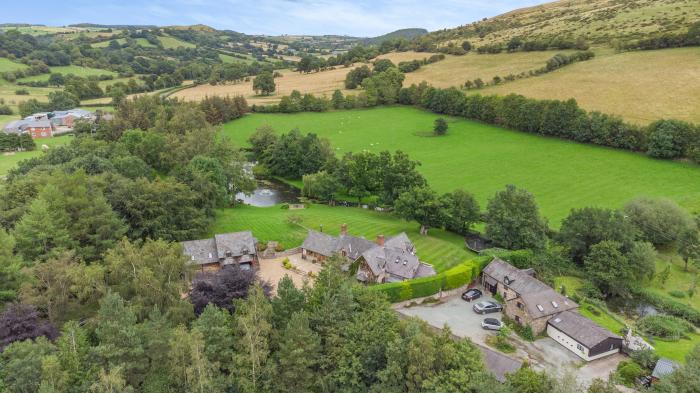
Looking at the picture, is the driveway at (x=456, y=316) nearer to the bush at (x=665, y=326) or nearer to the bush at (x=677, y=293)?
the bush at (x=665, y=326)

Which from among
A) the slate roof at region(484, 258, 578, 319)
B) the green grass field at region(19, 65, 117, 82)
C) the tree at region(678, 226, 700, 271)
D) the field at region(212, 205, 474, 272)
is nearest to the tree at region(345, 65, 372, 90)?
the field at region(212, 205, 474, 272)

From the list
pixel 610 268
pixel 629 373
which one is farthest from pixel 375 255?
pixel 610 268

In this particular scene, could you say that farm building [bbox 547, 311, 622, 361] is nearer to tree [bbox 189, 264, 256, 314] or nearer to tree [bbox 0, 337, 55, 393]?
tree [bbox 189, 264, 256, 314]

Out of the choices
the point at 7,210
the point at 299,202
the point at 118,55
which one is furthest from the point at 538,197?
the point at 118,55

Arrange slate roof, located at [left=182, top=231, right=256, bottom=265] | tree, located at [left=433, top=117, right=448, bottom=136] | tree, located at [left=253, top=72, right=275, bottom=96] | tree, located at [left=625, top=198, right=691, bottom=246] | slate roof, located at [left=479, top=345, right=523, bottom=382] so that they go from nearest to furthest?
slate roof, located at [left=479, top=345, right=523, bottom=382]
slate roof, located at [left=182, top=231, right=256, bottom=265]
tree, located at [left=625, top=198, right=691, bottom=246]
tree, located at [left=433, top=117, right=448, bottom=136]
tree, located at [left=253, top=72, right=275, bottom=96]

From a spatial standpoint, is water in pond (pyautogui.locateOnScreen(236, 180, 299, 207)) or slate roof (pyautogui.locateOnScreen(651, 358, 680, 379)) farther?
water in pond (pyautogui.locateOnScreen(236, 180, 299, 207))

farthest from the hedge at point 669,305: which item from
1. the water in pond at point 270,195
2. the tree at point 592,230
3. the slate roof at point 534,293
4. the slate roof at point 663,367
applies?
the water in pond at point 270,195

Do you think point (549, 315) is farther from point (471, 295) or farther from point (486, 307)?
point (471, 295)
